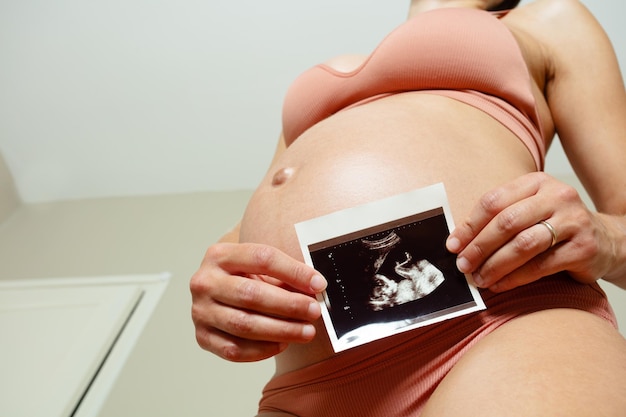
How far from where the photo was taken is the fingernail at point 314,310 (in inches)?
21.9

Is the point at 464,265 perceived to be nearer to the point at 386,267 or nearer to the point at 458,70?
the point at 386,267

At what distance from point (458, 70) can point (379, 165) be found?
11.2 inches

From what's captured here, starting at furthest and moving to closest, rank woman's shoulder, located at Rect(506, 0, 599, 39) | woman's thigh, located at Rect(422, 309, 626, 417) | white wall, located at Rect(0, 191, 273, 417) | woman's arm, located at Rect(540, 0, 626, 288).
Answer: white wall, located at Rect(0, 191, 273, 417) < woman's shoulder, located at Rect(506, 0, 599, 39) < woman's arm, located at Rect(540, 0, 626, 288) < woman's thigh, located at Rect(422, 309, 626, 417)

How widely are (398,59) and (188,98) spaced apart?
128cm

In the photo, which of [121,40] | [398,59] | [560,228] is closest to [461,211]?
[560,228]

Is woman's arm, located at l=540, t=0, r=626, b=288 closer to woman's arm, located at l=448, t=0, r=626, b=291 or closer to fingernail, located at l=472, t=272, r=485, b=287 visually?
woman's arm, located at l=448, t=0, r=626, b=291

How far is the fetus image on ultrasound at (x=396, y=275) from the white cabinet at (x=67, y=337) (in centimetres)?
79

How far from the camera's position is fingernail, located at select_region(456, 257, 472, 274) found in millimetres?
552

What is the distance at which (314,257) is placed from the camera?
59cm

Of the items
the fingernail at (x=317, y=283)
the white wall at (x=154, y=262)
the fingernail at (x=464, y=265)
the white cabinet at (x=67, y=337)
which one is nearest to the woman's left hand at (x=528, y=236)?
the fingernail at (x=464, y=265)

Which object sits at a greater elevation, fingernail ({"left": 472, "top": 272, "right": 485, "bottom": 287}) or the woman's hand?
fingernail ({"left": 472, "top": 272, "right": 485, "bottom": 287})

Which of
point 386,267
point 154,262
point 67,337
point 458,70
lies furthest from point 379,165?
point 154,262

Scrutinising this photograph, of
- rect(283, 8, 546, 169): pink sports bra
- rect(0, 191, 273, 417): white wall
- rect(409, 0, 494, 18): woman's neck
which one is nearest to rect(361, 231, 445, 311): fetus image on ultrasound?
rect(283, 8, 546, 169): pink sports bra

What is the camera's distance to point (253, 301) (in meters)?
0.56
